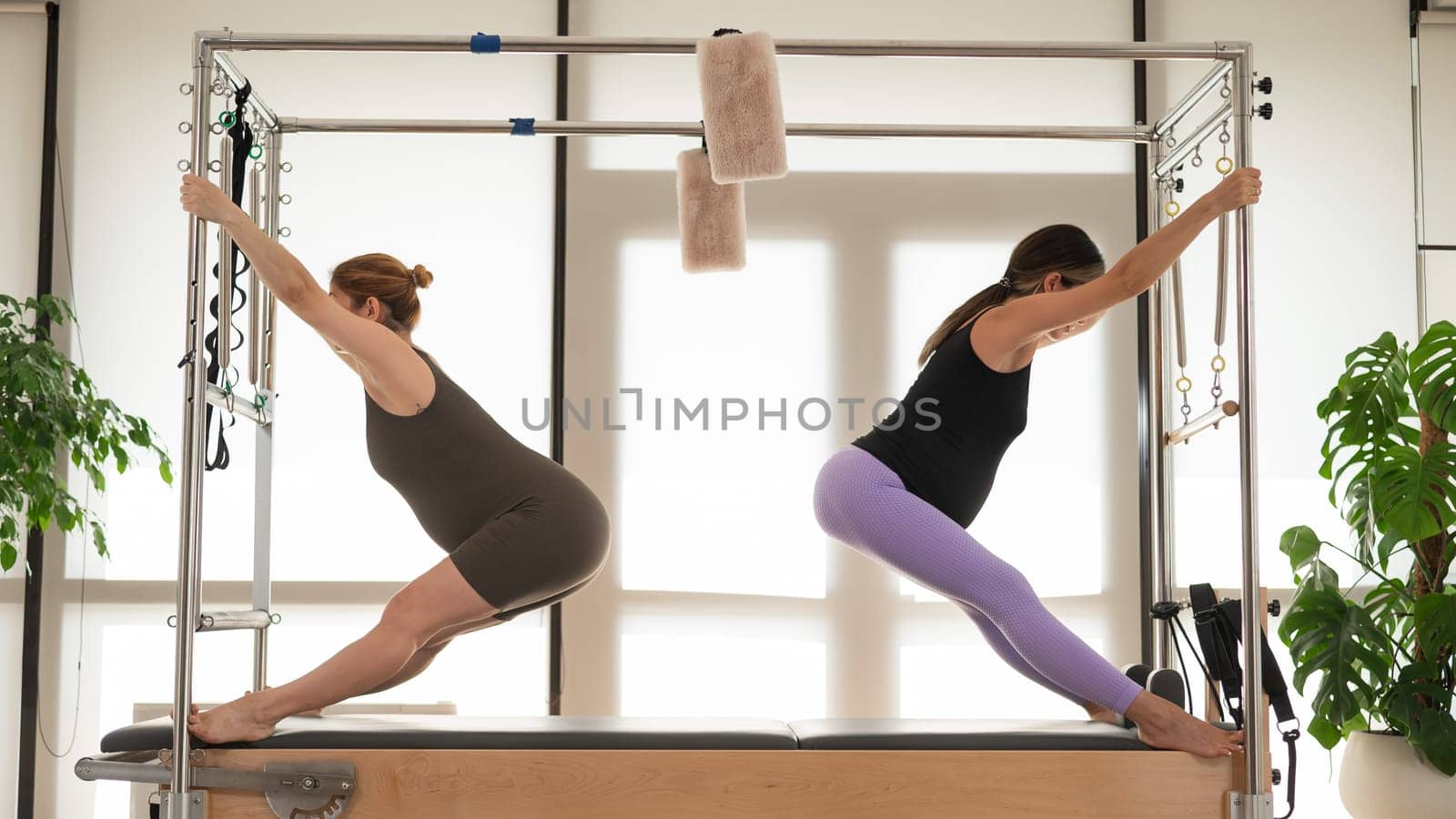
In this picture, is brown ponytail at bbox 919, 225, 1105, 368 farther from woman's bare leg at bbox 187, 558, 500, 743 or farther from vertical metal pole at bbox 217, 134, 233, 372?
vertical metal pole at bbox 217, 134, 233, 372

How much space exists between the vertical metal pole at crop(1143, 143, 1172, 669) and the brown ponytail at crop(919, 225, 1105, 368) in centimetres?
41

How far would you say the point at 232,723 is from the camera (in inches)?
77.8

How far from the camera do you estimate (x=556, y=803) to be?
1962 mm

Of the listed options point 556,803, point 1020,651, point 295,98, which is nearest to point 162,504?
point 295,98

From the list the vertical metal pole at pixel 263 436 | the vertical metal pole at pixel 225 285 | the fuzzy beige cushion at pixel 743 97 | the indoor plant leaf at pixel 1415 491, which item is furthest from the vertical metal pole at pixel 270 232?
the indoor plant leaf at pixel 1415 491

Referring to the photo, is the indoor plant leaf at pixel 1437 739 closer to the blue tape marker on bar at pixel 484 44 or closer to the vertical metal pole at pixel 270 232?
the blue tape marker on bar at pixel 484 44

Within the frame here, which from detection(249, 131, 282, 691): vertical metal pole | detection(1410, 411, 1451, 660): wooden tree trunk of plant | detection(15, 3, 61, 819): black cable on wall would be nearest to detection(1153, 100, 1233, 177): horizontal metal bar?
detection(1410, 411, 1451, 660): wooden tree trunk of plant

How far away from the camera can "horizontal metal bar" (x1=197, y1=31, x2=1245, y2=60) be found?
214 centimetres

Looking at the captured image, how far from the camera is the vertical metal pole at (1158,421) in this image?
2.65 metres

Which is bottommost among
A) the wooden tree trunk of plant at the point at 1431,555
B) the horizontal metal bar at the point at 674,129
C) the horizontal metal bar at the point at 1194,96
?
the wooden tree trunk of plant at the point at 1431,555

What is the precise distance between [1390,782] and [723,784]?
2203 millimetres

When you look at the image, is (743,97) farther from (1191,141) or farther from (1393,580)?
(1393,580)

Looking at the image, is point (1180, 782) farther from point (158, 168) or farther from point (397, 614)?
point (158, 168)

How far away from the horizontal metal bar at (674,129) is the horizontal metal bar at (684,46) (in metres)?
0.47
